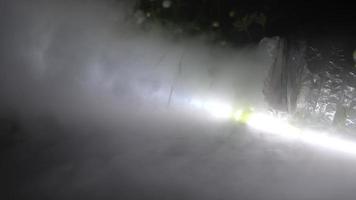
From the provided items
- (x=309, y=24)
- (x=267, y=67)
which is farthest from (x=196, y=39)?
(x=309, y=24)

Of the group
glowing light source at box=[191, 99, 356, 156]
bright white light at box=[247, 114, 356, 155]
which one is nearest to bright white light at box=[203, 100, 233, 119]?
glowing light source at box=[191, 99, 356, 156]

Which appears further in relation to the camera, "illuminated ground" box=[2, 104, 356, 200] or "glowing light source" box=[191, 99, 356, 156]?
"illuminated ground" box=[2, 104, 356, 200]

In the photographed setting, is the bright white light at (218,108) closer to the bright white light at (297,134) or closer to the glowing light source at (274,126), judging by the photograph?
the glowing light source at (274,126)

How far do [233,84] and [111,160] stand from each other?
2.55 feet

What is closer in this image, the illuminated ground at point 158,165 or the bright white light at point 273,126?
the bright white light at point 273,126

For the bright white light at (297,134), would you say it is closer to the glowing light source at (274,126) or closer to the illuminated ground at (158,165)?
the glowing light source at (274,126)

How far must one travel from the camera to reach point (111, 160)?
158cm

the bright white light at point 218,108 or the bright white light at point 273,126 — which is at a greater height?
the bright white light at point 218,108

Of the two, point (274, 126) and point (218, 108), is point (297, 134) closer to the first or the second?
point (274, 126)

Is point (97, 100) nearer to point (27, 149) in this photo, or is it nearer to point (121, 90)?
point (121, 90)

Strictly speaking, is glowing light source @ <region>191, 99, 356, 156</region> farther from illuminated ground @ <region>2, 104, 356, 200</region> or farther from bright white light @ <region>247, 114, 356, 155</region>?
illuminated ground @ <region>2, 104, 356, 200</region>

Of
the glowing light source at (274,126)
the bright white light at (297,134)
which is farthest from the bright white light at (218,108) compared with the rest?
the bright white light at (297,134)

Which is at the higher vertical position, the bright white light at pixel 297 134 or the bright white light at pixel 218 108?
the bright white light at pixel 218 108

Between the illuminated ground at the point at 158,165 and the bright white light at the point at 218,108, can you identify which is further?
the illuminated ground at the point at 158,165
